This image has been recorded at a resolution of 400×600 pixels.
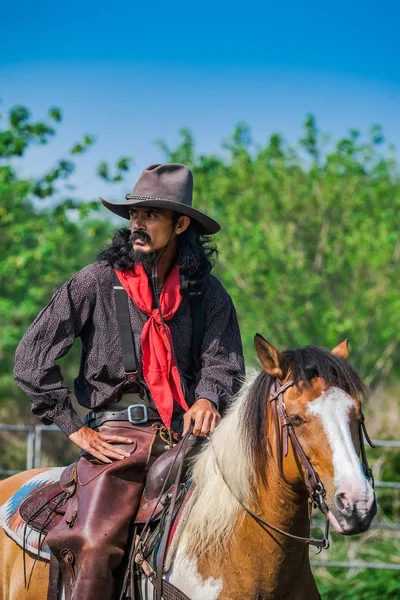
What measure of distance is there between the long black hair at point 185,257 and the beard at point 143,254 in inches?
0.7

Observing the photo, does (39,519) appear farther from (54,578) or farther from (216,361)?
(216,361)

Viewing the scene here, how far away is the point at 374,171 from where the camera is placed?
13797 mm

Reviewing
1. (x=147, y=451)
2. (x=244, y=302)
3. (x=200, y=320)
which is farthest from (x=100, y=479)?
(x=244, y=302)

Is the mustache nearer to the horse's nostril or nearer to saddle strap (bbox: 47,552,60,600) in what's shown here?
saddle strap (bbox: 47,552,60,600)

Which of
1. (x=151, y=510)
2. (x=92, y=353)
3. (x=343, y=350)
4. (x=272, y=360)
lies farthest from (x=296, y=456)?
(x=92, y=353)

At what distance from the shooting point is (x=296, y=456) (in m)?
2.73

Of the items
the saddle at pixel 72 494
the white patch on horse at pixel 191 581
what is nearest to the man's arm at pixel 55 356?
the saddle at pixel 72 494

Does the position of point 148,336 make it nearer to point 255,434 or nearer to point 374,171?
point 255,434

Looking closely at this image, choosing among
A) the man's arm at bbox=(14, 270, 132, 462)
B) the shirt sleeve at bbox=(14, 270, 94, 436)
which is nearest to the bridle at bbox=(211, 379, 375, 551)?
the man's arm at bbox=(14, 270, 132, 462)

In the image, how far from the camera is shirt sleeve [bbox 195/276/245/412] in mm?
3455

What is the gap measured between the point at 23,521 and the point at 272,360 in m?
1.46

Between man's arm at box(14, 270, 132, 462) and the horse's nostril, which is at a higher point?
man's arm at box(14, 270, 132, 462)

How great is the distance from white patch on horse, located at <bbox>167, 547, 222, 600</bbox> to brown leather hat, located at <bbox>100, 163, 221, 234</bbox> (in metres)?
1.49

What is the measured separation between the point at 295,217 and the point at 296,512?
1100 centimetres
